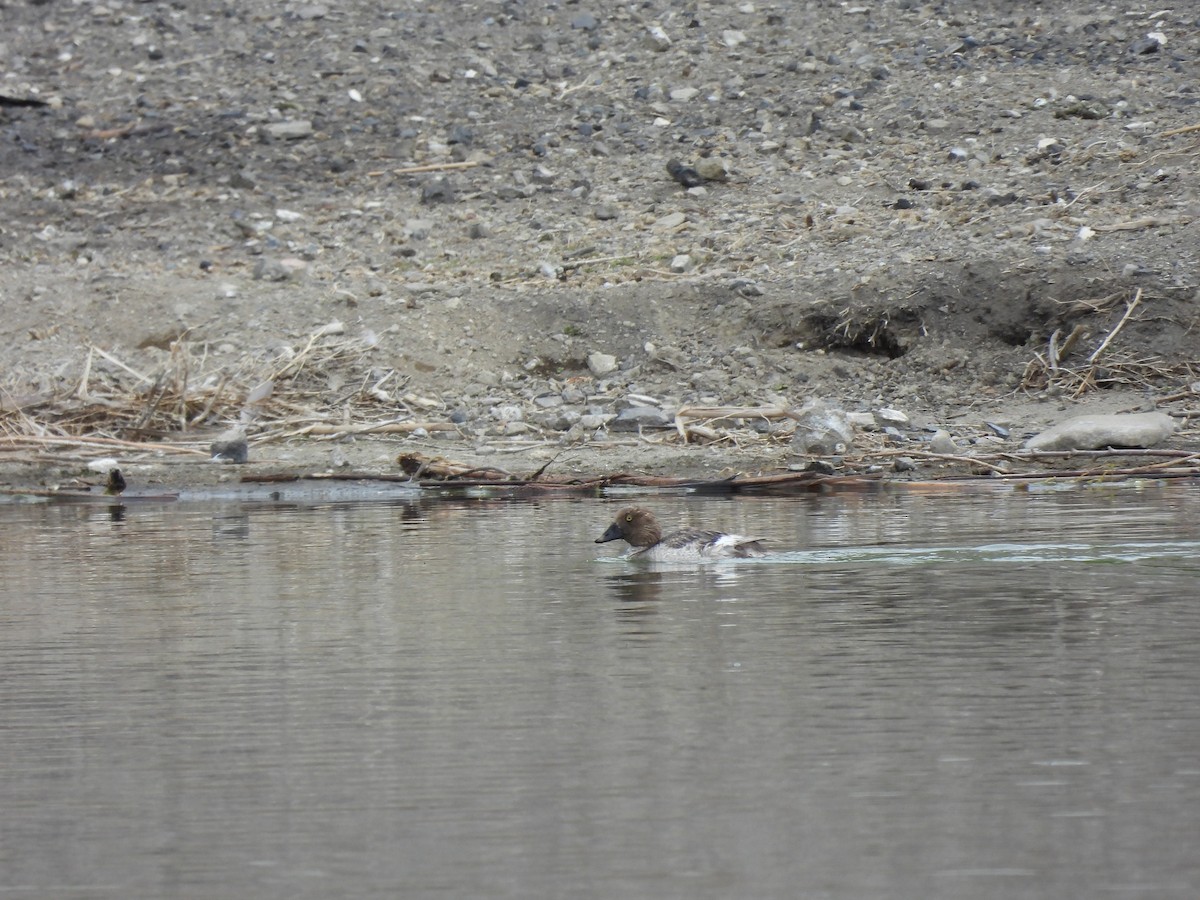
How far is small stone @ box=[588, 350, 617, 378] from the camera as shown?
15.8 metres

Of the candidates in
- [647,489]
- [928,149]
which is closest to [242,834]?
[647,489]

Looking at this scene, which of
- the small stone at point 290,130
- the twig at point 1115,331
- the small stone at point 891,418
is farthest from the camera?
the small stone at point 290,130

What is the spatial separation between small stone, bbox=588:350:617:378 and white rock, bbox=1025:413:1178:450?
3.85 m

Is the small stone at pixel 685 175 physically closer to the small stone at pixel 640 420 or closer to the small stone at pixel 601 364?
the small stone at pixel 601 364

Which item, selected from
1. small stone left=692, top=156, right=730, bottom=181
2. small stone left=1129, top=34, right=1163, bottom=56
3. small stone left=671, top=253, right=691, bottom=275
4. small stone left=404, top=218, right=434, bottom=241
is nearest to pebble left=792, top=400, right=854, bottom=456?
small stone left=671, top=253, right=691, bottom=275

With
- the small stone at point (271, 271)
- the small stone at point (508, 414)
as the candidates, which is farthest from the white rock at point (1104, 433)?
the small stone at point (271, 271)

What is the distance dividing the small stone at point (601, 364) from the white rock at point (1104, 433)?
Answer: 3.85m

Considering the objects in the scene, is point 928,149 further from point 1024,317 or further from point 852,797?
point 852,797

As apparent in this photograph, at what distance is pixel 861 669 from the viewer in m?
6.29

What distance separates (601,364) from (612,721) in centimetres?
1036

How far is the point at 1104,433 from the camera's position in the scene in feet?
43.5

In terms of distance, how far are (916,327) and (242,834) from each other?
39.5 ft

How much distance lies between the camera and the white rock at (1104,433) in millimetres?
13227

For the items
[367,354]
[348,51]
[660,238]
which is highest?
[348,51]
